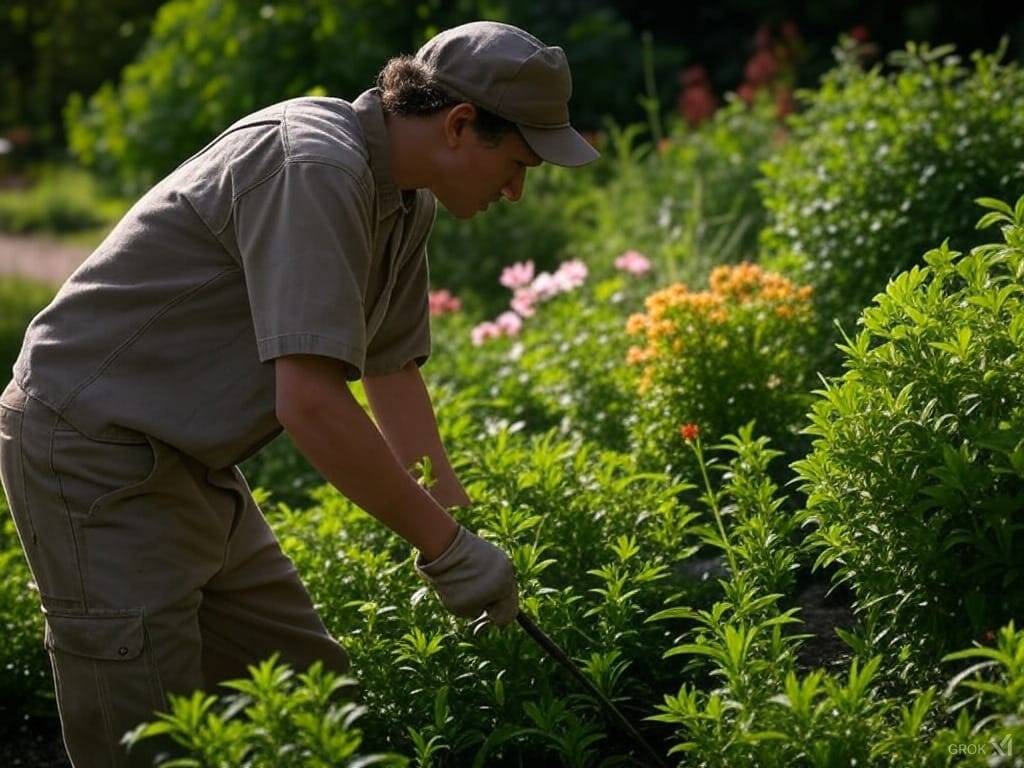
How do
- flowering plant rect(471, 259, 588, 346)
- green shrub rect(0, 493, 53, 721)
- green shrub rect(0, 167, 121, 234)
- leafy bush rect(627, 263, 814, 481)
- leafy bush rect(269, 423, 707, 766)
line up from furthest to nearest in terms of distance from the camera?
1. green shrub rect(0, 167, 121, 234)
2. flowering plant rect(471, 259, 588, 346)
3. leafy bush rect(627, 263, 814, 481)
4. green shrub rect(0, 493, 53, 721)
5. leafy bush rect(269, 423, 707, 766)

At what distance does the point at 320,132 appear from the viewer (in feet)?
8.51

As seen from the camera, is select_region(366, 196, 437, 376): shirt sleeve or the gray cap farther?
select_region(366, 196, 437, 376): shirt sleeve

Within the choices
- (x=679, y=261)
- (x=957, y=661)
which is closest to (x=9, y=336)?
(x=679, y=261)

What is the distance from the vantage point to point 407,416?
3.27 metres

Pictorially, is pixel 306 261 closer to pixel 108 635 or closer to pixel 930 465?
pixel 108 635

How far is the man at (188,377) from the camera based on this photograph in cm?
264

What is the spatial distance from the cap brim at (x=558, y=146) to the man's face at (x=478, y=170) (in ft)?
0.08

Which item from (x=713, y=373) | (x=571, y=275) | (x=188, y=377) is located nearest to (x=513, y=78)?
(x=188, y=377)

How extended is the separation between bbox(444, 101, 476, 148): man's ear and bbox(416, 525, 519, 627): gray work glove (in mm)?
739

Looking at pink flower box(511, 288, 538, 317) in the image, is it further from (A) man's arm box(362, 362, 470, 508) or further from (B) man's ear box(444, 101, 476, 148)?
(B) man's ear box(444, 101, 476, 148)

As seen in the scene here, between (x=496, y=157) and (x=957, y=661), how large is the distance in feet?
4.41

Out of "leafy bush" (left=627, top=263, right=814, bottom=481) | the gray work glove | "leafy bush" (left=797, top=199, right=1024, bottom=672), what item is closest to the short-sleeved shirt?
the gray work glove

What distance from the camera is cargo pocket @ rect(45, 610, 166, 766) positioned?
8.91 feet

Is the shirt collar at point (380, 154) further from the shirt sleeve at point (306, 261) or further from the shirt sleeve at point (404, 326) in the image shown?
the shirt sleeve at point (404, 326)
